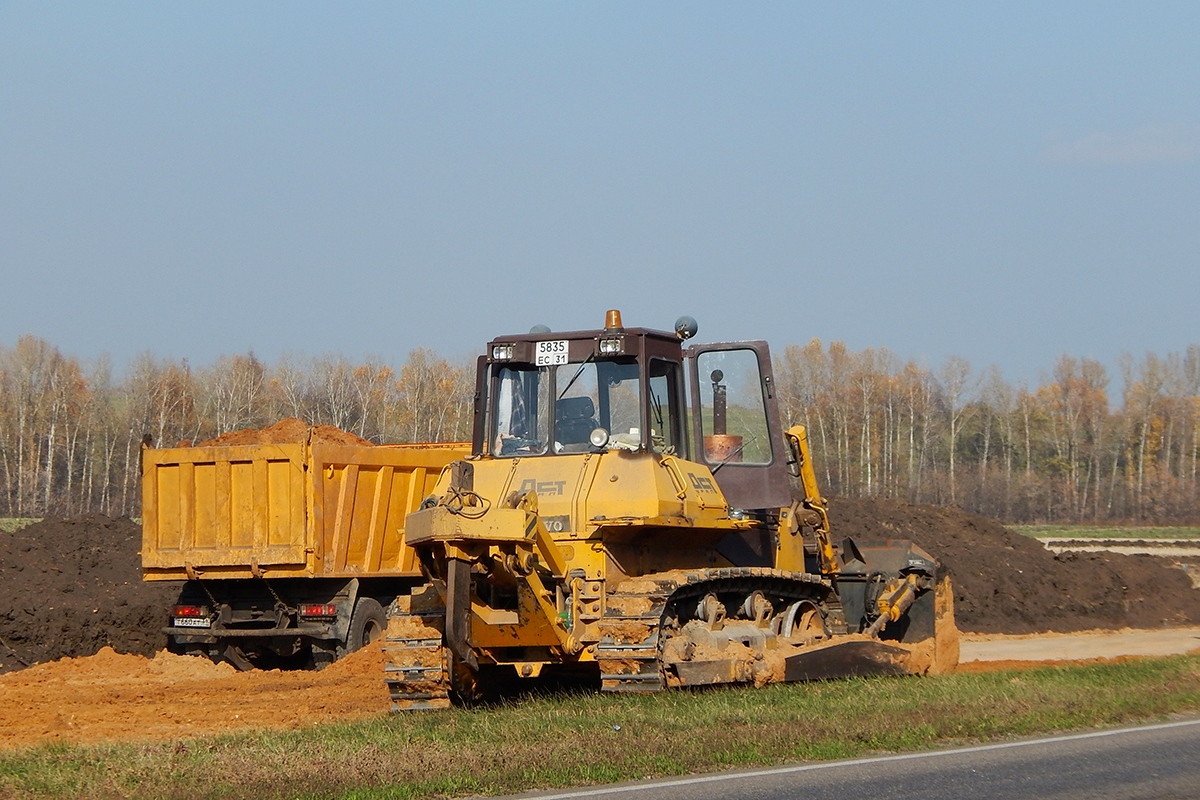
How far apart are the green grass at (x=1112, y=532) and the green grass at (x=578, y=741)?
38262 millimetres

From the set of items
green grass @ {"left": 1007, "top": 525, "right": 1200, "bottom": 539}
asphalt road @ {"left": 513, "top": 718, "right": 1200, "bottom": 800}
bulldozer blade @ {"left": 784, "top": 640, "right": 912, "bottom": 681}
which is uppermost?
bulldozer blade @ {"left": 784, "top": 640, "right": 912, "bottom": 681}

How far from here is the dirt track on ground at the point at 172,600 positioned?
12.7 m

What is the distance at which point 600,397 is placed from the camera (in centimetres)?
1248

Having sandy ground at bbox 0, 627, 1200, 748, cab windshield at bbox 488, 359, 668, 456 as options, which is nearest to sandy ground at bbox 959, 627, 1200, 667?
sandy ground at bbox 0, 627, 1200, 748

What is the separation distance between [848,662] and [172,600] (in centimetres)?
1103

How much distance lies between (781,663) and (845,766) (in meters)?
3.27

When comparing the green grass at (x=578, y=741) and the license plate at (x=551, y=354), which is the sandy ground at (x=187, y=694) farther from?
the license plate at (x=551, y=354)

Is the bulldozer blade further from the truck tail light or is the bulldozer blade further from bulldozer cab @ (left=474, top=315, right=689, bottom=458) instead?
the truck tail light

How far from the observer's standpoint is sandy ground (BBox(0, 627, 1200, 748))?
468 inches

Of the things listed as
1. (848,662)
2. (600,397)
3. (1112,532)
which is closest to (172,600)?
(600,397)

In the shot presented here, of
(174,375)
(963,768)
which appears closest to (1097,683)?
(963,768)

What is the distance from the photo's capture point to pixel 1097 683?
1326 cm

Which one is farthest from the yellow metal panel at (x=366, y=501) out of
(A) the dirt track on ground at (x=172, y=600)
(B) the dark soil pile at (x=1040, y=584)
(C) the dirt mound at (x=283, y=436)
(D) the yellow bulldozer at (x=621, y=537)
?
(B) the dark soil pile at (x=1040, y=584)

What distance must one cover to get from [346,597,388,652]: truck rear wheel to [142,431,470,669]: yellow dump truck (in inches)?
0.5
